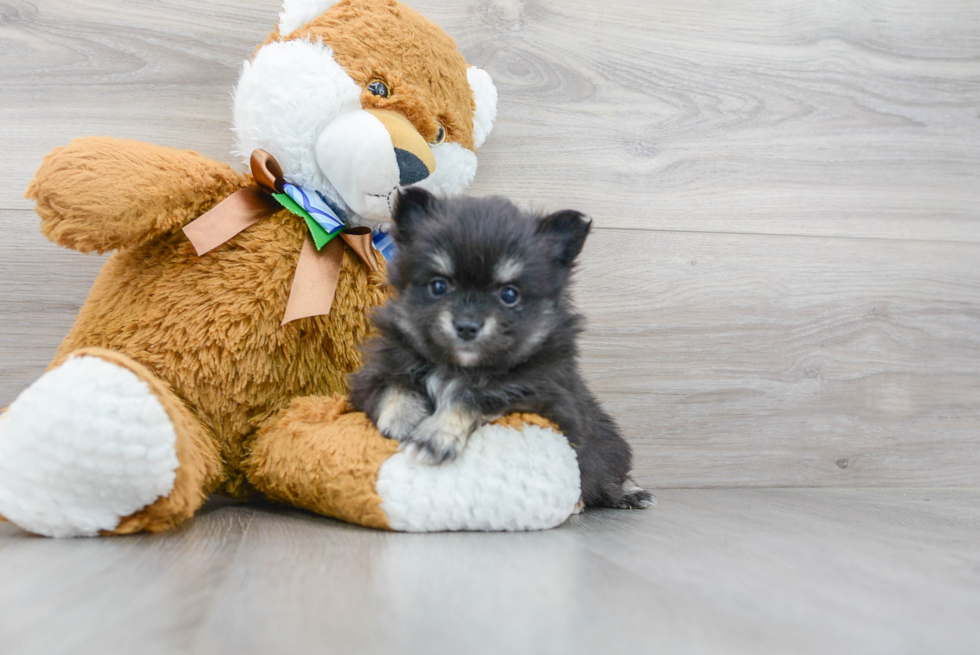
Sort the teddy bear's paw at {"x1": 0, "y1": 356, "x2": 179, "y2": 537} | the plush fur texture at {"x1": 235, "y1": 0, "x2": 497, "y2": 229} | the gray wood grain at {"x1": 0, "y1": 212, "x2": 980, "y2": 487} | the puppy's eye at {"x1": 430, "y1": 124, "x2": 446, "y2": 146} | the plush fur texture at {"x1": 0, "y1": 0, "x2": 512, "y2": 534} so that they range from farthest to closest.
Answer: the gray wood grain at {"x1": 0, "y1": 212, "x2": 980, "y2": 487} → the puppy's eye at {"x1": 430, "y1": 124, "x2": 446, "y2": 146} → the plush fur texture at {"x1": 235, "y1": 0, "x2": 497, "y2": 229} → the plush fur texture at {"x1": 0, "y1": 0, "x2": 512, "y2": 534} → the teddy bear's paw at {"x1": 0, "y1": 356, "x2": 179, "y2": 537}

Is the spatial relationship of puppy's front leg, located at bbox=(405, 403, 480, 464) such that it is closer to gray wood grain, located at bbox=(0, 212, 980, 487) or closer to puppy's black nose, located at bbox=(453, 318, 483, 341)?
puppy's black nose, located at bbox=(453, 318, 483, 341)

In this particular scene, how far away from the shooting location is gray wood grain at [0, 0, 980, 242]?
1.77 metres

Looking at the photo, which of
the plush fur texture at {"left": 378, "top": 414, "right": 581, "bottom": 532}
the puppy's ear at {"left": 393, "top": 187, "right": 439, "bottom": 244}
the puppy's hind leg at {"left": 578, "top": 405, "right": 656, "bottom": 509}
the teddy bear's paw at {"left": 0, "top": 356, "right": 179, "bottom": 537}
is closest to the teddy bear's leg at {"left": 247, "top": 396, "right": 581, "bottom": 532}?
the plush fur texture at {"left": 378, "top": 414, "right": 581, "bottom": 532}

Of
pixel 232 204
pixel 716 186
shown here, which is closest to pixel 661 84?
pixel 716 186

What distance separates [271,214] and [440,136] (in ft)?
1.31

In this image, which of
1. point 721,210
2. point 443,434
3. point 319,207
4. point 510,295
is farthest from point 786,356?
point 319,207

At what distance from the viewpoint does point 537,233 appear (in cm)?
132

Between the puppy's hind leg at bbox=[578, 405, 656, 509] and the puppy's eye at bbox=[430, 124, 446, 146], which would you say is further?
Result: the puppy's eye at bbox=[430, 124, 446, 146]

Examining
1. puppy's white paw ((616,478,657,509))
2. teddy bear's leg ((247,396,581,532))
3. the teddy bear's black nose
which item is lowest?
puppy's white paw ((616,478,657,509))

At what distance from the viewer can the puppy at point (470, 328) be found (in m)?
1.21

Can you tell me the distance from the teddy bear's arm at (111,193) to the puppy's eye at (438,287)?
55cm

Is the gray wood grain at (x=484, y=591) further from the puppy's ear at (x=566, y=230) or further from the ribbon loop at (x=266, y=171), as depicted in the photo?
the ribbon loop at (x=266, y=171)

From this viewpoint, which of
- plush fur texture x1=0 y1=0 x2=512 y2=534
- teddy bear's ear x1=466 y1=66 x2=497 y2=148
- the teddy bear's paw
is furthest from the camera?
teddy bear's ear x1=466 y1=66 x2=497 y2=148

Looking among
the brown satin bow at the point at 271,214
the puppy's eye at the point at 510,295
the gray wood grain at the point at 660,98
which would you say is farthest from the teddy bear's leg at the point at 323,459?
the gray wood grain at the point at 660,98
